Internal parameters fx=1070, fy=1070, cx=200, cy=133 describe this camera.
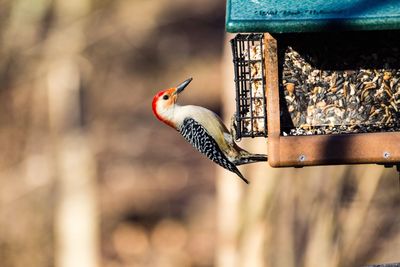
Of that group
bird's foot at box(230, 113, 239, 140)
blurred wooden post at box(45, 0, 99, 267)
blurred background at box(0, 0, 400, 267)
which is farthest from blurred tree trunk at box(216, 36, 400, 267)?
blurred wooden post at box(45, 0, 99, 267)

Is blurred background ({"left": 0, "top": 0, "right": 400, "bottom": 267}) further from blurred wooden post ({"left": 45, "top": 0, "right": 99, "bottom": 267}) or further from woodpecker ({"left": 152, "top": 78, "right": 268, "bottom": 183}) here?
woodpecker ({"left": 152, "top": 78, "right": 268, "bottom": 183})

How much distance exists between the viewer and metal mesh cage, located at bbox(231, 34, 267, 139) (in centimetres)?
633

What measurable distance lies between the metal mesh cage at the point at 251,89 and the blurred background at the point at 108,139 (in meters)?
6.38

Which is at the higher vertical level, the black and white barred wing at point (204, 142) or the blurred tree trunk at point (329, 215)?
the black and white barred wing at point (204, 142)

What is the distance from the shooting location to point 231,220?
12.9 metres

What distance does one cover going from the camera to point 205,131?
23.9ft

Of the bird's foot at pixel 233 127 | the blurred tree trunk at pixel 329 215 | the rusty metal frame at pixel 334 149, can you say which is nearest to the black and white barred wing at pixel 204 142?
the bird's foot at pixel 233 127

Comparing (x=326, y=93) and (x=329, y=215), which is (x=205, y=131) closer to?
(x=326, y=93)

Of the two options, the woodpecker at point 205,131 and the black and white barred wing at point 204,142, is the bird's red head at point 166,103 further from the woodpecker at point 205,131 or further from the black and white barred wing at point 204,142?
the black and white barred wing at point 204,142

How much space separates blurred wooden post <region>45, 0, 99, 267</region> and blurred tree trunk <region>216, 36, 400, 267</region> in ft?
16.0

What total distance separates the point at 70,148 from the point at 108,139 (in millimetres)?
1351

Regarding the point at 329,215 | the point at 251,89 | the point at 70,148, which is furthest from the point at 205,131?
the point at 70,148

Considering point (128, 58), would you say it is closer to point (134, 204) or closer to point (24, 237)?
point (134, 204)

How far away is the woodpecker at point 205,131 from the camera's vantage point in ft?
23.3
